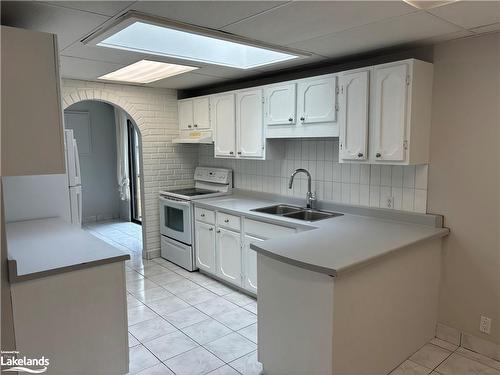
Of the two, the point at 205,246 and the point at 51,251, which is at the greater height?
the point at 51,251

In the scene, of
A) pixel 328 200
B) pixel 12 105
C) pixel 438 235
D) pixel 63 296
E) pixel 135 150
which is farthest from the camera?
pixel 135 150

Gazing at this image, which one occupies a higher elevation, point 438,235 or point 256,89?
point 256,89

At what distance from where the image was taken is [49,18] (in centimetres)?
218

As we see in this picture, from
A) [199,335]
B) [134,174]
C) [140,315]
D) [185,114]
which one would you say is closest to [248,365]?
[199,335]

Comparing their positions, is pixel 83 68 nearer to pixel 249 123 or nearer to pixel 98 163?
pixel 249 123

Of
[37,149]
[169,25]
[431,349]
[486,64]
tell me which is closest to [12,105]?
[37,149]

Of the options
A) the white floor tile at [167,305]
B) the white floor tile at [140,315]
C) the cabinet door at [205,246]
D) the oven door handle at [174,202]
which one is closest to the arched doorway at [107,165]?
the oven door handle at [174,202]

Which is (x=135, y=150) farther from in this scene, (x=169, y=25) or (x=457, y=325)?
(x=457, y=325)

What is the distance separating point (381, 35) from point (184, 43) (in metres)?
1.48

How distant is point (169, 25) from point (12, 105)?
0.97 meters

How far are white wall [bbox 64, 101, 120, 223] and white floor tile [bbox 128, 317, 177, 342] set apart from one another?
455 centimetres

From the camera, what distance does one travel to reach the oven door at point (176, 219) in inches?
174

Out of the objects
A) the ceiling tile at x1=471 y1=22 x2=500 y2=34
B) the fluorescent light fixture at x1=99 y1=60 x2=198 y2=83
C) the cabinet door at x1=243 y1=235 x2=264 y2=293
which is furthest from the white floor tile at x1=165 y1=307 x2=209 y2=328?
the ceiling tile at x1=471 y1=22 x2=500 y2=34

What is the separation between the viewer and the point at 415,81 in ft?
8.79
